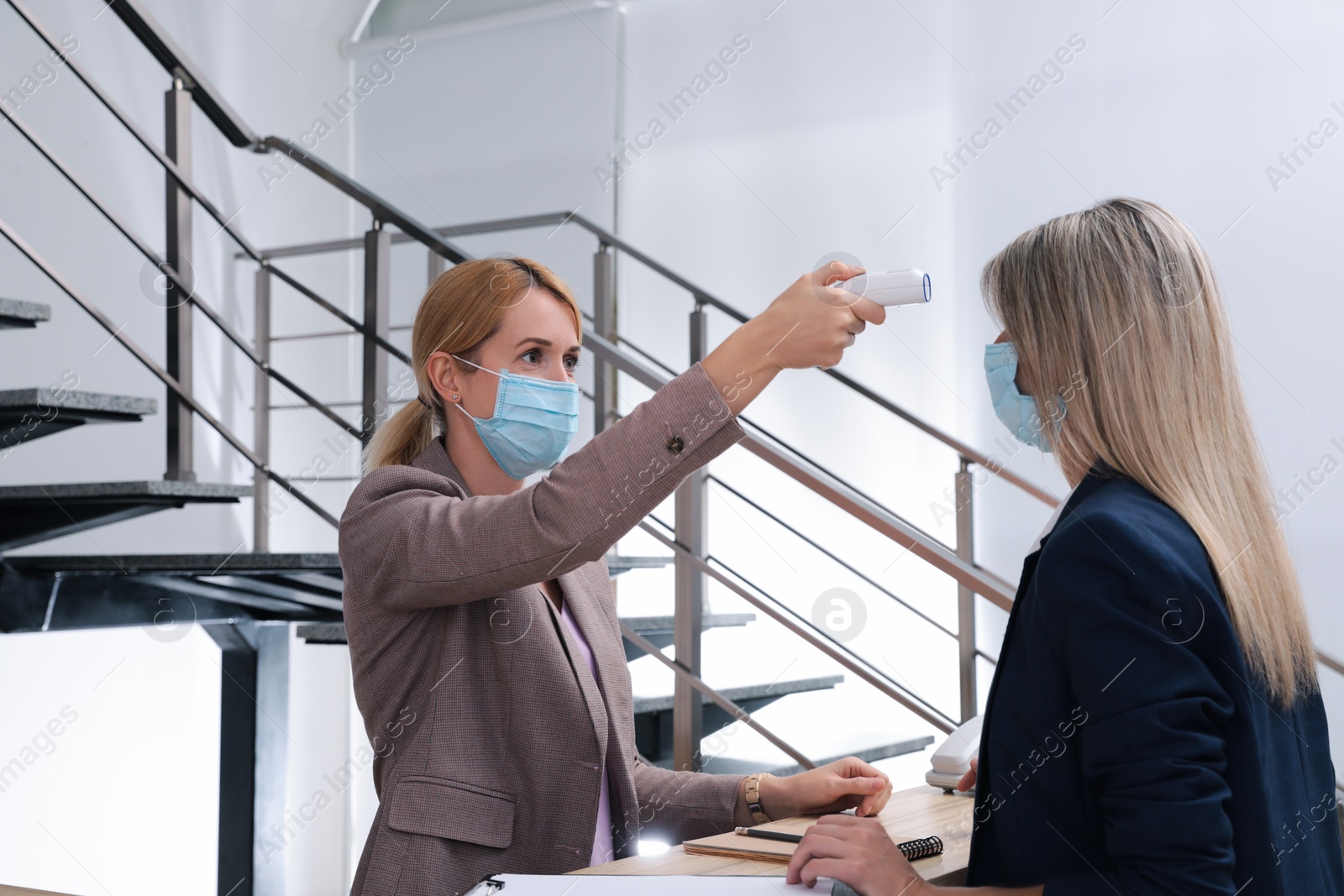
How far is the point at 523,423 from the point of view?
1.23m

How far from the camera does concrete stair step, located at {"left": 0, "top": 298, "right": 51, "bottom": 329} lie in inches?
71.5

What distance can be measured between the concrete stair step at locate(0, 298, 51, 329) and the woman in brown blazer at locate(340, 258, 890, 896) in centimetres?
89

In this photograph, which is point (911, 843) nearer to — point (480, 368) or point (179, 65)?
point (480, 368)

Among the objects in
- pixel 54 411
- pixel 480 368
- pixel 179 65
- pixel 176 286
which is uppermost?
pixel 179 65

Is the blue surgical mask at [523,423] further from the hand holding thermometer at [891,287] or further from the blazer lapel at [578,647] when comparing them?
the hand holding thermometer at [891,287]

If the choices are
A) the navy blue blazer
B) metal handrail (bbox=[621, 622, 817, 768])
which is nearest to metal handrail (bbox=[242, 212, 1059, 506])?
metal handrail (bbox=[621, 622, 817, 768])

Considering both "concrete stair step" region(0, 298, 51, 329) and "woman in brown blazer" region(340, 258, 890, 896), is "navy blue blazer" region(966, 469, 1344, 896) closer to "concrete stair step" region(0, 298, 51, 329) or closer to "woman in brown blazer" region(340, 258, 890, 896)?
"woman in brown blazer" region(340, 258, 890, 896)

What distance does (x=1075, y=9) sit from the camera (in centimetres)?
354

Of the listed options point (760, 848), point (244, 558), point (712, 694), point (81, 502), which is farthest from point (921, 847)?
point (81, 502)

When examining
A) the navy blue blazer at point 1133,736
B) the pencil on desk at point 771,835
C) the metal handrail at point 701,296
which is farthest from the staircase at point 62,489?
the navy blue blazer at point 1133,736

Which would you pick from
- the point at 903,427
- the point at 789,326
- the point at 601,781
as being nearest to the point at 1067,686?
the point at 789,326

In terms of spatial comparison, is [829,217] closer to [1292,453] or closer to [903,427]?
[903,427]

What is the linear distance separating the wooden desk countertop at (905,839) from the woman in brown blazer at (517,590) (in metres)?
0.05

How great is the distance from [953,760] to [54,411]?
1457mm
